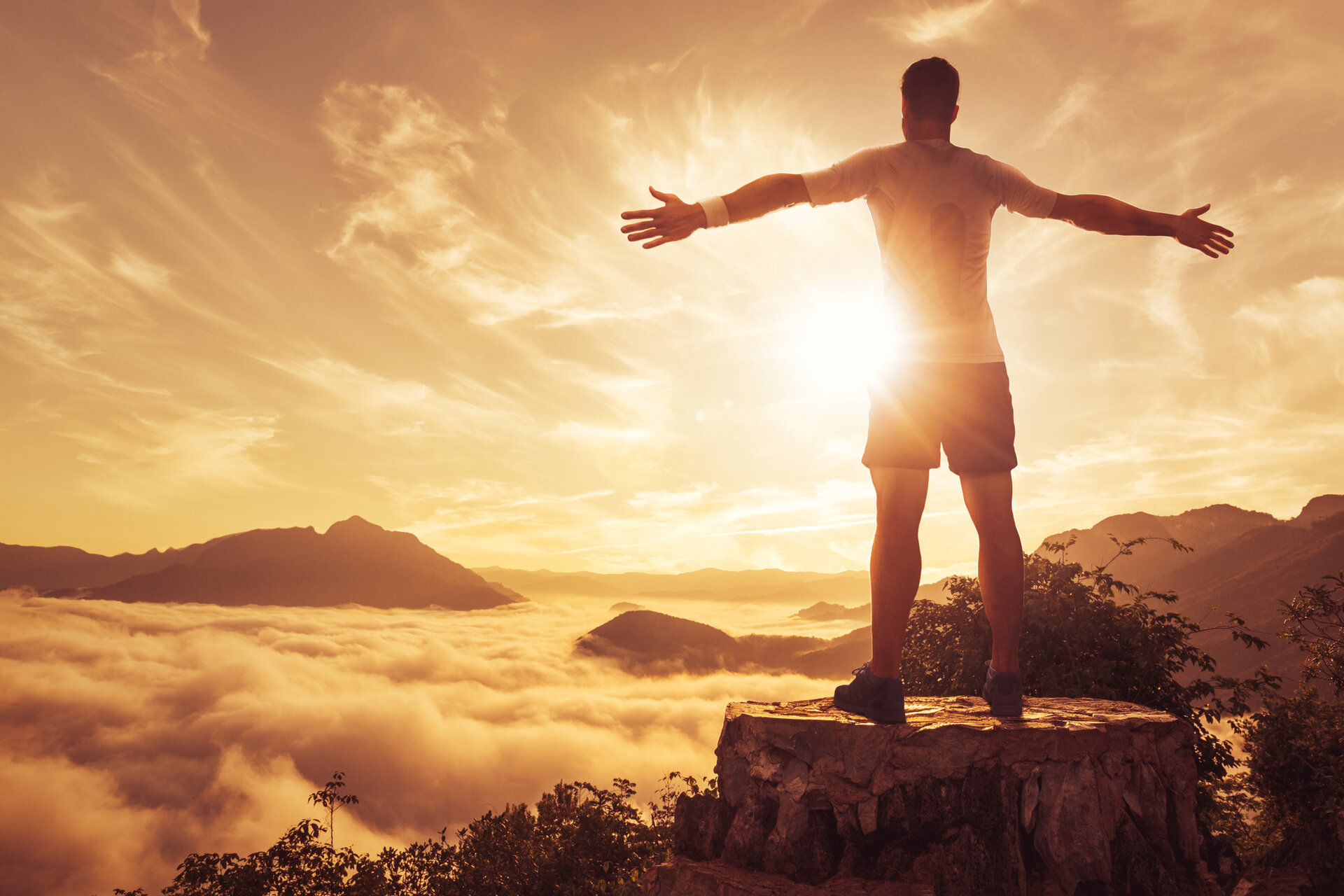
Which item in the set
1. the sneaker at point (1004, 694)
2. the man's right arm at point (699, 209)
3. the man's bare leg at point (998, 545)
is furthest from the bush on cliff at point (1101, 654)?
the man's right arm at point (699, 209)

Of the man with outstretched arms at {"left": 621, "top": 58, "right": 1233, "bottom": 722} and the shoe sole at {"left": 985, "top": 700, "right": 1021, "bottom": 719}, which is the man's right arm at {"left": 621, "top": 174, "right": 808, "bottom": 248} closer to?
the man with outstretched arms at {"left": 621, "top": 58, "right": 1233, "bottom": 722}

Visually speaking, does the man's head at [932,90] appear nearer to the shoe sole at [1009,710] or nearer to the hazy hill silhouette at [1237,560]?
the shoe sole at [1009,710]

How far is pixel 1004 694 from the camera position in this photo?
4277mm

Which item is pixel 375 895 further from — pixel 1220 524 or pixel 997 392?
pixel 1220 524

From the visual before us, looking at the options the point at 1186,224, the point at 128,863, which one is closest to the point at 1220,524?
the point at 1186,224

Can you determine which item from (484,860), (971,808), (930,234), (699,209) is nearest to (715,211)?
(699,209)

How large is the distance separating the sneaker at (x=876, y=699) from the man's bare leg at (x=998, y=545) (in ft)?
1.52

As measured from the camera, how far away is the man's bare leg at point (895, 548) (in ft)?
13.2

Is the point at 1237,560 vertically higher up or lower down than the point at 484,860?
higher up

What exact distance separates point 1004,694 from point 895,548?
1265 mm

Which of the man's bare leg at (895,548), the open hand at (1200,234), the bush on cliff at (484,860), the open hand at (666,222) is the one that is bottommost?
the bush on cliff at (484,860)

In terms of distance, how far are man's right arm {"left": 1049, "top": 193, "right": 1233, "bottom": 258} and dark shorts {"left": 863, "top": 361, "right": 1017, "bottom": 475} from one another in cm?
122

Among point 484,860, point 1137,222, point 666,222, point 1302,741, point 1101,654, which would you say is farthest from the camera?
Answer: point 484,860

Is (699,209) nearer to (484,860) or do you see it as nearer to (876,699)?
(876,699)
